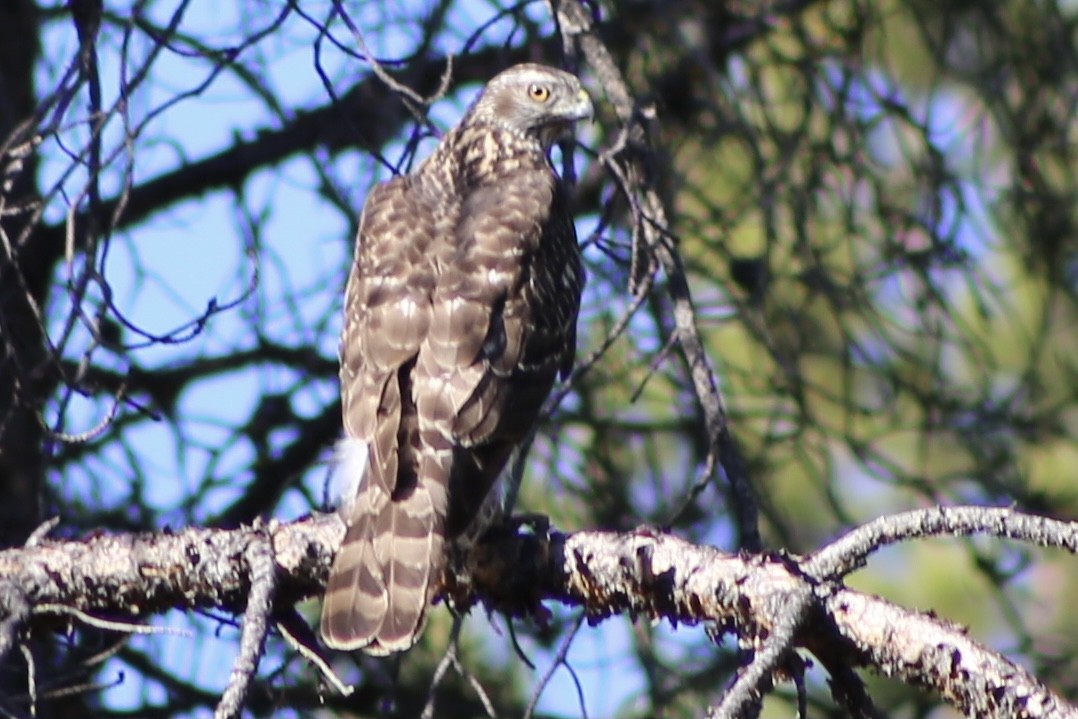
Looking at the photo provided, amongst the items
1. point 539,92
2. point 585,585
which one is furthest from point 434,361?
point 539,92

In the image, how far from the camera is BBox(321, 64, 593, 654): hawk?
11.9 feet

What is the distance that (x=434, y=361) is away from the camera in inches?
164

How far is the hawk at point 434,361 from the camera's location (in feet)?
11.9

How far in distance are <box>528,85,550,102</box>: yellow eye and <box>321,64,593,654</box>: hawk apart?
92 millimetres

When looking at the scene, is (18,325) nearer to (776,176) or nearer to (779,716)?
(776,176)

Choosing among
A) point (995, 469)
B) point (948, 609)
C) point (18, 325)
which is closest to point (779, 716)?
point (948, 609)

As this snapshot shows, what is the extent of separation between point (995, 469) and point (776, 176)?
1.23 m

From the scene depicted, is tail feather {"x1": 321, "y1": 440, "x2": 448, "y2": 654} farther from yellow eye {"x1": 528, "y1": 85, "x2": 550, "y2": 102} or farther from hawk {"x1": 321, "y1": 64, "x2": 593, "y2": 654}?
yellow eye {"x1": 528, "y1": 85, "x2": 550, "y2": 102}

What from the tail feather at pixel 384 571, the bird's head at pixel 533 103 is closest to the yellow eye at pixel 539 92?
the bird's head at pixel 533 103

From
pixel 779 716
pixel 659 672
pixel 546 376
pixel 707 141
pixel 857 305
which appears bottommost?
pixel 659 672

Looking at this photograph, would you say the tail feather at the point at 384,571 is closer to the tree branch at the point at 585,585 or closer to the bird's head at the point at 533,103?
the tree branch at the point at 585,585

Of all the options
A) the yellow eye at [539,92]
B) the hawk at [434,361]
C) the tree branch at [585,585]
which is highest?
the yellow eye at [539,92]

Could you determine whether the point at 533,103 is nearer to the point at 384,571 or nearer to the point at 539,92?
the point at 539,92

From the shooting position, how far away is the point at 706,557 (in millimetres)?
3303
